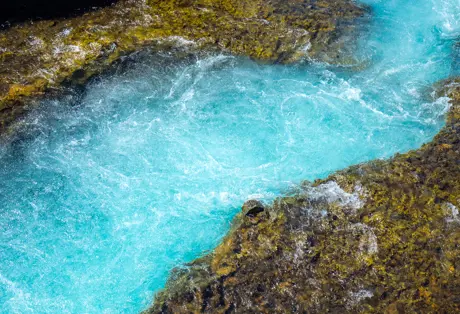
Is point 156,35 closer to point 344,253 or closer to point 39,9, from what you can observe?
point 39,9

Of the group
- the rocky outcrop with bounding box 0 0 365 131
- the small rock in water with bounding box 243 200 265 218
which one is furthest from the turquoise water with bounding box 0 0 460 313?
the rocky outcrop with bounding box 0 0 365 131

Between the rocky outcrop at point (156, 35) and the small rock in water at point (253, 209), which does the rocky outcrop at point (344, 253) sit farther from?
the rocky outcrop at point (156, 35)

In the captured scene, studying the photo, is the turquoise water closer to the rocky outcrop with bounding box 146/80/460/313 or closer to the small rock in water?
the small rock in water

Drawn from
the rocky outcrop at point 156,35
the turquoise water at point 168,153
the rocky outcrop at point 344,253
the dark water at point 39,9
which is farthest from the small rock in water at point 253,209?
the dark water at point 39,9

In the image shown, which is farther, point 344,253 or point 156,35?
point 156,35

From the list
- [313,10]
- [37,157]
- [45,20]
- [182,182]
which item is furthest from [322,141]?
[45,20]

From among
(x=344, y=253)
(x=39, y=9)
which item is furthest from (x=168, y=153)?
(x=39, y=9)
